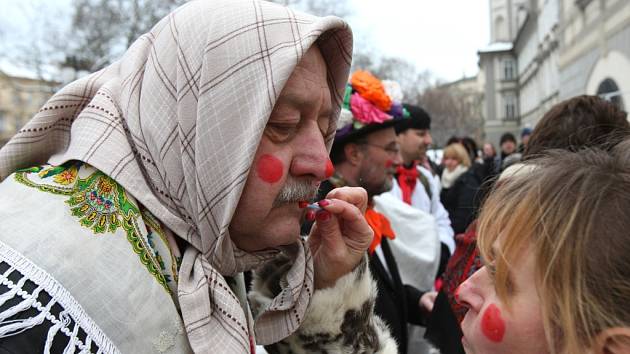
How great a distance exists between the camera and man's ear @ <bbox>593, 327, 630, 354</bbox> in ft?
3.35

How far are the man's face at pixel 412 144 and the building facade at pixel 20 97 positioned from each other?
31.6 feet

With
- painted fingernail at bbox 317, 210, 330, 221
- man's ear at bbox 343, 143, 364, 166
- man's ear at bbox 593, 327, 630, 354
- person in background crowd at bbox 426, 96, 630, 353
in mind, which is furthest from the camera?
man's ear at bbox 343, 143, 364, 166

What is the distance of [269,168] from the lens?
1.40m

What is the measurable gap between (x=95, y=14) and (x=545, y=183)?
57.2 ft

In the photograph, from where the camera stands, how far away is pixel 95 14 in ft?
53.4

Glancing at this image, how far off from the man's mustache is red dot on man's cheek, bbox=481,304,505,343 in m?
0.56

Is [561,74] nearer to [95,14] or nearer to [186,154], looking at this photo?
[95,14]

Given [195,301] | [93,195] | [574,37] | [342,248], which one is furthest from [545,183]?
[574,37]

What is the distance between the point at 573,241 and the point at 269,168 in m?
0.73

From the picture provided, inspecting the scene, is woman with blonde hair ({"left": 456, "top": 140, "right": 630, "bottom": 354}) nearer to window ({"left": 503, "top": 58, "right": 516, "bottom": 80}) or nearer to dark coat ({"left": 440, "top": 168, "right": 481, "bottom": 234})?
dark coat ({"left": 440, "top": 168, "right": 481, "bottom": 234})

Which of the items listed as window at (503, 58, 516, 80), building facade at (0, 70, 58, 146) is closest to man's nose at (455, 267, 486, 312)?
building facade at (0, 70, 58, 146)

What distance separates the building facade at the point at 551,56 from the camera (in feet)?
46.8

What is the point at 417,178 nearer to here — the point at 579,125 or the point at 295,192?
the point at 579,125

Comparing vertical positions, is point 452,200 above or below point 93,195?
below
